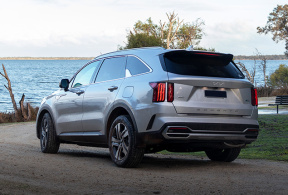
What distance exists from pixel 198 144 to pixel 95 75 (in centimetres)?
267

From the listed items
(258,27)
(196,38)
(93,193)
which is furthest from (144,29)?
(93,193)

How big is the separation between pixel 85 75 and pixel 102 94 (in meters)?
1.22

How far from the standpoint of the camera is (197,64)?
8352 millimetres

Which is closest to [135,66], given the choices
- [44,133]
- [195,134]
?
[195,134]

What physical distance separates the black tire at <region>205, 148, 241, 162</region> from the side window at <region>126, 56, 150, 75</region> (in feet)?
7.40

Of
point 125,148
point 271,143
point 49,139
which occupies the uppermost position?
point 125,148

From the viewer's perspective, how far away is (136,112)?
8195mm

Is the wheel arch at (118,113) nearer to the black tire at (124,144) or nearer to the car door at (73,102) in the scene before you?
the black tire at (124,144)

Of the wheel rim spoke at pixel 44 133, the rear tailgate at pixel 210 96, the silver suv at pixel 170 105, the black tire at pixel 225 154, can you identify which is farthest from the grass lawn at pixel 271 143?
the wheel rim spoke at pixel 44 133

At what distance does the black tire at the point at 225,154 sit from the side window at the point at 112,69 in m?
2.33

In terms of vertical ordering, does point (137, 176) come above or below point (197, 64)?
below

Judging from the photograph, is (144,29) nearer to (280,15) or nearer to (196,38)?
(196,38)

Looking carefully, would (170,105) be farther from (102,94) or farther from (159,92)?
(102,94)

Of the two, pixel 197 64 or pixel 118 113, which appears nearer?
pixel 197 64
